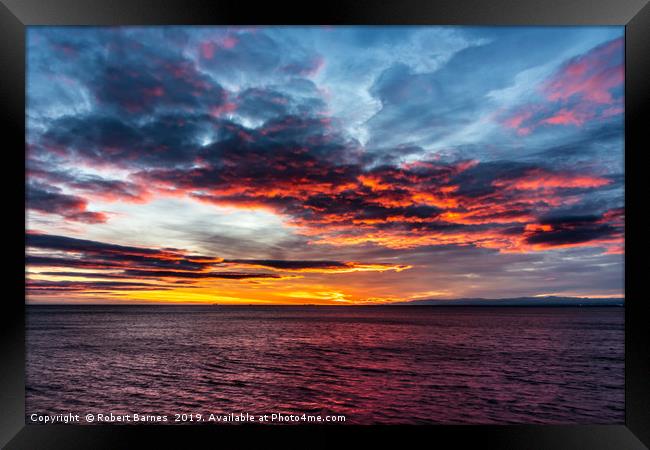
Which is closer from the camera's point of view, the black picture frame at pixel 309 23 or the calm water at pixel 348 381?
the black picture frame at pixel 309 23

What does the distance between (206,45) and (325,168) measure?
13.4m

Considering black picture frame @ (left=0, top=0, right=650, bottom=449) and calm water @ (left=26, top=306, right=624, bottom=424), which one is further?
calm water @ (left=26, top=306, right=624, bottom=424)

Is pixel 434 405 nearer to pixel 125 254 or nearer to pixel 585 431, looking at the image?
pixel 585 431

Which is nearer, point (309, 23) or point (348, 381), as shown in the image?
point (309, 23)

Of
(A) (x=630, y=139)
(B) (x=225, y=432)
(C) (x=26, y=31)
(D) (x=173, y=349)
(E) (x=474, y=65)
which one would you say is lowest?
(D) (x=173, y=349)

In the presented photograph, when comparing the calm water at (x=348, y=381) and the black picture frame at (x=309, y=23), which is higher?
the black picture frame at (x=309, y=23)

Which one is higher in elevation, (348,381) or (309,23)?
(309,23)

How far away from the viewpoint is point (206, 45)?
507 cm

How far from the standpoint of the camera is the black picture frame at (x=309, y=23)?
8.56ft

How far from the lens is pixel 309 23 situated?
8.93ft

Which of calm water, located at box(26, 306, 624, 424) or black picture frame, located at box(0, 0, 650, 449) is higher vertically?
black picture frame, located at box(0, 0, 650, 449)

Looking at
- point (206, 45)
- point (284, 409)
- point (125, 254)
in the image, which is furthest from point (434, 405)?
point (125, 254)

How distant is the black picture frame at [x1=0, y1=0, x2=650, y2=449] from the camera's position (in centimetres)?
261

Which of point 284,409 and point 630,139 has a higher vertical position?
point 630,139
